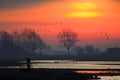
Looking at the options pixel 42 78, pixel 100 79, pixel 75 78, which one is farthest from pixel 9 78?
pixel 100 79

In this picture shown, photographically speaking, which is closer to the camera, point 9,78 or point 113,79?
point 9,78

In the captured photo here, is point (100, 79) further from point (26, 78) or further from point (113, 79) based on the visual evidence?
point (26, 78)

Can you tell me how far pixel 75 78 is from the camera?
63656mm

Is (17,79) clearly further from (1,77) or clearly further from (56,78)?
(56,78)

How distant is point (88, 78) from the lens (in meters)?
65.3

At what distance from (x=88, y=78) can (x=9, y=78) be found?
13.1 meters

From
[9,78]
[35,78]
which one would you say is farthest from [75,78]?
[9,78]

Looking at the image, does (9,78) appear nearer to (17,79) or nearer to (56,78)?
(17,79)

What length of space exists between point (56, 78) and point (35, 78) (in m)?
2.93

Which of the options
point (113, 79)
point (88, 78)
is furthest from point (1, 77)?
point (113, 79)

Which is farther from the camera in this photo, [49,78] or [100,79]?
[100,79]

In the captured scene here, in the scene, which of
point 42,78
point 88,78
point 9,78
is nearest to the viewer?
point 9,78

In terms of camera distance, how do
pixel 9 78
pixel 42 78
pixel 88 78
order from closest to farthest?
pixel 9 78 < pixel 42 78 < pixel 88 78

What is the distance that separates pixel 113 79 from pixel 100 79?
2.27 m
